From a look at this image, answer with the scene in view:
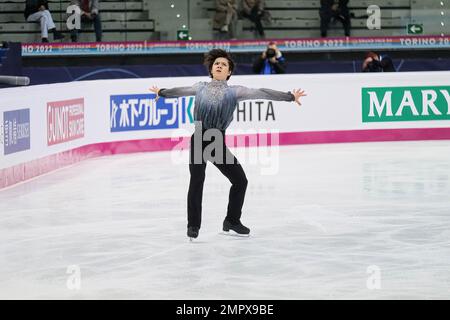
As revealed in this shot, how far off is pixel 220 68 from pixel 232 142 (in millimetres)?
9419

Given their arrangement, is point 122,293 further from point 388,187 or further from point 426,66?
point 426,66

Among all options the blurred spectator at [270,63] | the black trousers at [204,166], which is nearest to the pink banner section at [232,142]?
the blurred spectator at [270,63]

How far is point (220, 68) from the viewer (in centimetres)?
917

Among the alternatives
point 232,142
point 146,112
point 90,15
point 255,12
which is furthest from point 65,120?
point 255,12

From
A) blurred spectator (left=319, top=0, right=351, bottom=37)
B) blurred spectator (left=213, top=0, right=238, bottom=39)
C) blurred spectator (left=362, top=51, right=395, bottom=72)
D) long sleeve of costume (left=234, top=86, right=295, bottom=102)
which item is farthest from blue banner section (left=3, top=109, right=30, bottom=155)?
blurred spectator (left=319, top=0, right=351, bottom=37)

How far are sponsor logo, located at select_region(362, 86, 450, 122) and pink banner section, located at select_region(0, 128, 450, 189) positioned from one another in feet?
0.79

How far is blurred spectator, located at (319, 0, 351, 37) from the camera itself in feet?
81.1

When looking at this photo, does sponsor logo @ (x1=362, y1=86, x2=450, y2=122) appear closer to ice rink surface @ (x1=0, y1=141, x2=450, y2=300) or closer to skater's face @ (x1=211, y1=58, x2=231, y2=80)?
ice rink surface @ (x1=0, y1=141, x2=450, y2=300)

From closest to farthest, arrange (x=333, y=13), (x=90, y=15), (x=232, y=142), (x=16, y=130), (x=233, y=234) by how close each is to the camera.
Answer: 1. (x=233, y=234)
2. (x=16, y=130)
3. (x=232, y=142)
4. (x=90, y=15)
5. (x=333, y=13)

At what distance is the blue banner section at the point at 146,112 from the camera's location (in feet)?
58.3

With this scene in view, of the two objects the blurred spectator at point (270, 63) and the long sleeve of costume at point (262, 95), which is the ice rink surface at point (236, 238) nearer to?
the long sleeve of costume at point (262, 95)

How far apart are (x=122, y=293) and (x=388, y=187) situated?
660 cm

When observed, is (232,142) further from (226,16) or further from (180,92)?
(180,92)

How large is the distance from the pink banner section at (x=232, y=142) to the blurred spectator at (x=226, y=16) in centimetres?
557
